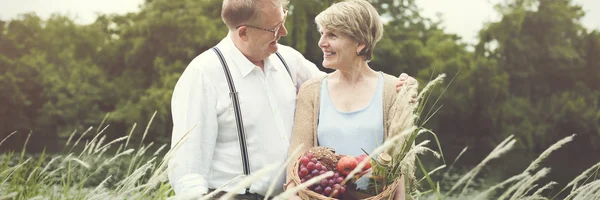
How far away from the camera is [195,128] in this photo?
3.09 meters

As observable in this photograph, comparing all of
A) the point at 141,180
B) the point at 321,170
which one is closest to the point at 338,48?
the point at 321,170

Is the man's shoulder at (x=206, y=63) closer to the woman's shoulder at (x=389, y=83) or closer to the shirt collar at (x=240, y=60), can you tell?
the shirt collar at (x=240, y=60)

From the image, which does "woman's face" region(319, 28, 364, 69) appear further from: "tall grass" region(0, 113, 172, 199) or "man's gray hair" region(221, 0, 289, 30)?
"tall grass" region(0, 113, 172, 199)

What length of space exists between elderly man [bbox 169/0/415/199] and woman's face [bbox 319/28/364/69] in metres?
0.29

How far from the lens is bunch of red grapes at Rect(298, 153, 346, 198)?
2672mm

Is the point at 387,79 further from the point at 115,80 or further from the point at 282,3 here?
the point at 115,80

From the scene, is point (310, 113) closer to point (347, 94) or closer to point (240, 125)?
point (347, 94)

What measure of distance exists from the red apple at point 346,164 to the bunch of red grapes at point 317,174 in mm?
34

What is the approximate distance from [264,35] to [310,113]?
50 centimetres

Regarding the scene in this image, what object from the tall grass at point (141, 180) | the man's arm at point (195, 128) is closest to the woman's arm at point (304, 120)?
the tall grass at point (141, 180)

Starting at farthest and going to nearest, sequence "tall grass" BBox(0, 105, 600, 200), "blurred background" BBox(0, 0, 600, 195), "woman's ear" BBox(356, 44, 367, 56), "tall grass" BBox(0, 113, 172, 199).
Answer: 1. "blurred background" BBox(0, 0, 600, 195)
2. "woman's ear" BBox(356, 44, 367, 56)
3. "tall grass" BBox(0, 113, 172, 199)
4. "tall grass" BBox(0, 105, 600, 200)

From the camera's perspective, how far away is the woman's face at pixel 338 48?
3.27m

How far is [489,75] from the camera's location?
3459 centimetres

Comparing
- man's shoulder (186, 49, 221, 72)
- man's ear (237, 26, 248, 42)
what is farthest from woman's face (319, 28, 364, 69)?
man's shoulder (186, 49, 221, 72)
